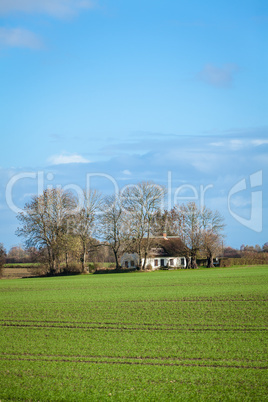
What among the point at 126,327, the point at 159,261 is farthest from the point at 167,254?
the point at 126,327

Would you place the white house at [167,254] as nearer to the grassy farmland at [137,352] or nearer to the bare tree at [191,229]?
the bare tree at [191,229]

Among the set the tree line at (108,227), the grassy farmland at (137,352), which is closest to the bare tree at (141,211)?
the tree line at (108,227)

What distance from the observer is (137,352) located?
13078 millimetres

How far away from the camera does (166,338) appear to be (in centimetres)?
1478

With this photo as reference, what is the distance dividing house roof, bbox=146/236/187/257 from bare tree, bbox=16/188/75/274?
61.1 feet

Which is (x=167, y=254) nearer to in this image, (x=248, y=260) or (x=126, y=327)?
(x=248, y=260)

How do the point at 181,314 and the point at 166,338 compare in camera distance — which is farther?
the point at 181,314

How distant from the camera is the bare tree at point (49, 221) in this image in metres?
62.8

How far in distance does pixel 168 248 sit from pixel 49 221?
2542 cm

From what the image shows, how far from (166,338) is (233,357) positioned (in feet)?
10.2

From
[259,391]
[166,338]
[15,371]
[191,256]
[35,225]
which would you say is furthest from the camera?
[191,256]

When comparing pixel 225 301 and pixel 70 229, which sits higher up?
pixel 70 229

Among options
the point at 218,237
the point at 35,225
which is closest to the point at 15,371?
the point at 35,225

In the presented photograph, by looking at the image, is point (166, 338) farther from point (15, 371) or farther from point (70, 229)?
point (70, 229)
